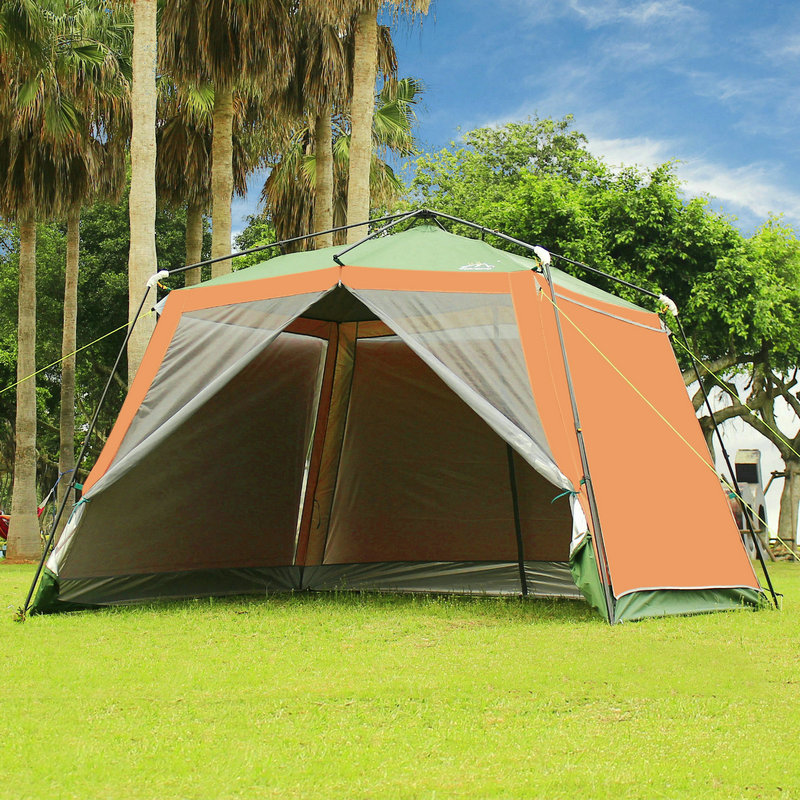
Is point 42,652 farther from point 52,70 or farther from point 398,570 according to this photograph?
point 52,70

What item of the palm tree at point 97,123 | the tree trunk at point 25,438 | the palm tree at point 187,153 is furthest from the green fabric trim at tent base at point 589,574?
the tree trunk at point 25,438

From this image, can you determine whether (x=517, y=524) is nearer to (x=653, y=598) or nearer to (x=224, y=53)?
(x=653, y=598)

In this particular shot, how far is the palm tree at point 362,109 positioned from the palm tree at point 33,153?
4.05 metres

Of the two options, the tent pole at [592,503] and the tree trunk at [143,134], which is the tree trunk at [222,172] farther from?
the tent pole at [592,503]

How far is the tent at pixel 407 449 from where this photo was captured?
5.93 metres

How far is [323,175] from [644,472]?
27.3 feet

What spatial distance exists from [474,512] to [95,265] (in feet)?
49.3

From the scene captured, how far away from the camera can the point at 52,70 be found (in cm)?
1268

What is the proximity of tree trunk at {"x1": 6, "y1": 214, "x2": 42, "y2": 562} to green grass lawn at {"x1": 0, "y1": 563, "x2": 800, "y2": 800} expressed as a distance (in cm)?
857

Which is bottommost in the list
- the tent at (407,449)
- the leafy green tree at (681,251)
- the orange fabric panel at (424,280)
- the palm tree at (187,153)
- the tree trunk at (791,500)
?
the tree trunk at (791,500)

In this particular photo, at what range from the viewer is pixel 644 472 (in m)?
6.24

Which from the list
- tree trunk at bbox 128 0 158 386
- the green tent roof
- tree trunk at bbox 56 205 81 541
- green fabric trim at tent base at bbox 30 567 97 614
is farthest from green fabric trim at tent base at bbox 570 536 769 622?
tree trunk at bbox 56 205 81 541

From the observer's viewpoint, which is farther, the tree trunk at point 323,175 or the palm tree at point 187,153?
the palm tree at point 187,153

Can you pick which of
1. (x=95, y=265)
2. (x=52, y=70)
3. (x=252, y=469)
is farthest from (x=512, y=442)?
(x=95, y=265)
